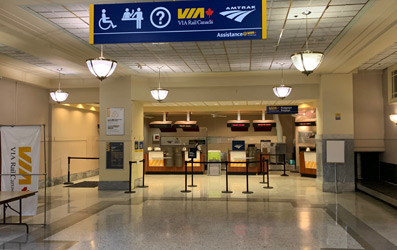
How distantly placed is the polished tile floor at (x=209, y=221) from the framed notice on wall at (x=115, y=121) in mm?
1981

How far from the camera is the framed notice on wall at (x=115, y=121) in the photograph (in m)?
11.4

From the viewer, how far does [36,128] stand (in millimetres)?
7051

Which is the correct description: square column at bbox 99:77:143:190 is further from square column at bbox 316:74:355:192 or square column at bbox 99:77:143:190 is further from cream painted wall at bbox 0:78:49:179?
square column at bbox 316:74:355:192

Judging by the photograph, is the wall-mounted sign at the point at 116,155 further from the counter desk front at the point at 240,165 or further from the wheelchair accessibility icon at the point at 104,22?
the wheelchair accessibility icon at the point at 104,22

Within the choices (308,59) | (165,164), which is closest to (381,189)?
(308,59)

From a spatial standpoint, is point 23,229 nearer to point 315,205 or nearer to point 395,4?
point 315,205

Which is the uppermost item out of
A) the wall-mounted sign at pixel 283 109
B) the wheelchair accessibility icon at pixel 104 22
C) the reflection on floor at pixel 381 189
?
the wheelchair accessibility icon at pixel 104 22

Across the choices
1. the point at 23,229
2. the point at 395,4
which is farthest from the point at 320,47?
the point at 23,229

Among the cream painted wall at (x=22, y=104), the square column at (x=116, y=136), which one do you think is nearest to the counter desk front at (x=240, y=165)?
the square column at (x=116, y=136)

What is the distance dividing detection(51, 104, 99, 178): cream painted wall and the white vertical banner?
233 inches

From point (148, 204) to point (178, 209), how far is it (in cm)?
103

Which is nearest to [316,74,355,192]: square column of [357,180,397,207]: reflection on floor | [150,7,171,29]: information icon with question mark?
[357,180,397,207]: reflection on floor

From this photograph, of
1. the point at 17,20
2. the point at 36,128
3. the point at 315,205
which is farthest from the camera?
the point at 315,205

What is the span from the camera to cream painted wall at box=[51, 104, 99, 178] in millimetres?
13031
